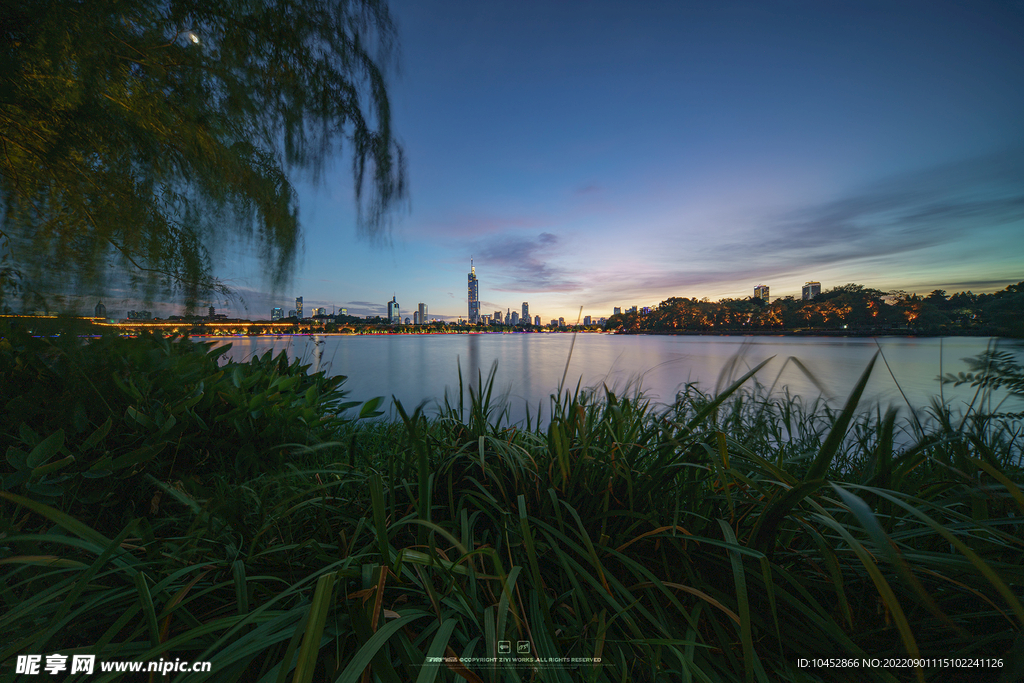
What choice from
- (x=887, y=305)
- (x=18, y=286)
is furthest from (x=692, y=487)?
(x=887, y=305)

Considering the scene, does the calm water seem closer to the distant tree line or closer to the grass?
the distant tree line

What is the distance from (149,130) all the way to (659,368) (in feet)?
10.8

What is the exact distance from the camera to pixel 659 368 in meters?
2.67

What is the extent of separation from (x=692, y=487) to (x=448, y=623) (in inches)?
28.4

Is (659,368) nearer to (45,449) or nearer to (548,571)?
(548,571)

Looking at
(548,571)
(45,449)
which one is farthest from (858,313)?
(45,449)

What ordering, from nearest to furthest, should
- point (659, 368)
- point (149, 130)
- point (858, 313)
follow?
point (149, 130) → point (659, 368) → point (858, 313)

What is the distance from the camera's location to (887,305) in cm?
281

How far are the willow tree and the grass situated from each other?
77 cm

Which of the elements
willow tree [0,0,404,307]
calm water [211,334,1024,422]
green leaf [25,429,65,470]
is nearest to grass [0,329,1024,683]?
green leaf [25,429,65,470]

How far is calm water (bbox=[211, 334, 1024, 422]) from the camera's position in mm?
1536

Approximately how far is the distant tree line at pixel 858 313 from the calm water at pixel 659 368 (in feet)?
0.43

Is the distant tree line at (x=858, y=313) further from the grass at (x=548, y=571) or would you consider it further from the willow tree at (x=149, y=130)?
the willow tree at (x=149, y=130)

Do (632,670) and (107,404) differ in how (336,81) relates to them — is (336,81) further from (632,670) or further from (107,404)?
(632,670)
